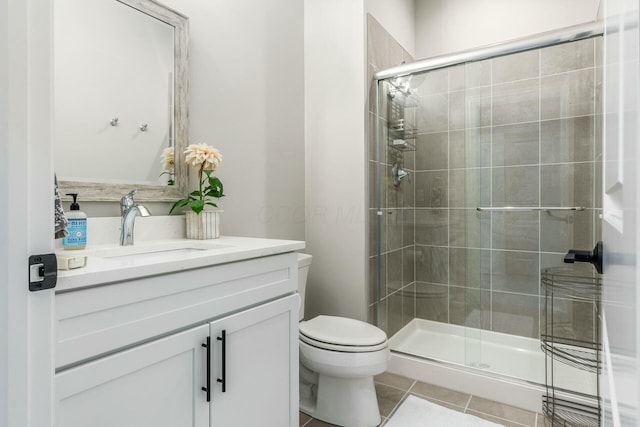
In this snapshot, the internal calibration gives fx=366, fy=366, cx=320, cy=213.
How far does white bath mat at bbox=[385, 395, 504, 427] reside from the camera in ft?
5.68

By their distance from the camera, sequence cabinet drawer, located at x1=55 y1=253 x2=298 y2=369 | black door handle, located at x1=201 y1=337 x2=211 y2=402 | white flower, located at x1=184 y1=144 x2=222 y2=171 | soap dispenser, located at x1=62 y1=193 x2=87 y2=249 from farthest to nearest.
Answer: white flower, located at x1=184 y1=144 x2=222 y2=171
soap dispenser, located at x1=62 y1=193 x2=87 y2=249
black door handle, located at x1=201 y1=337 x2=211 y2=402
cabinet drawer, located at x1=55 y1=253 x2=298 y2=369

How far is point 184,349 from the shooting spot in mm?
979

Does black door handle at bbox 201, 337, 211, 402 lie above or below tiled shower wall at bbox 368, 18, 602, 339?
below

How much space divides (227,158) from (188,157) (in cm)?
34

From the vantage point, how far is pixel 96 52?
1.35 m

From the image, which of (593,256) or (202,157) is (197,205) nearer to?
(202,157)

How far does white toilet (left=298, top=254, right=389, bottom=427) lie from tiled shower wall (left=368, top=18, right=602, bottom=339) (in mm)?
614

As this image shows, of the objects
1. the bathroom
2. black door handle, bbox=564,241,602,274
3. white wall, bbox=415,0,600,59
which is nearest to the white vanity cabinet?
the bathroom

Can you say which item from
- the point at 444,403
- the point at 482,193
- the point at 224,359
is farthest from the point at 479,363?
the point at 224,359

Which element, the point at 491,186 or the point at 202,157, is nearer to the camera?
the point at 202,157

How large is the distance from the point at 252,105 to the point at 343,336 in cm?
129

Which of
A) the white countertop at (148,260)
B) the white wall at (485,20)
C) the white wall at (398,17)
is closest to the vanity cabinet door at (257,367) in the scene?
the white countertop at (148,260)

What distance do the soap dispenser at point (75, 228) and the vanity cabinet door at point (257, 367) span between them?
56cm

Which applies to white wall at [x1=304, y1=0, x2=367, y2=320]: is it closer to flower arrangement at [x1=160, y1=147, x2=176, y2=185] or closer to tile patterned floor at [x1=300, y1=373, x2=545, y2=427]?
tile patterned floor at [x1=300, y1=373, x2=545, y2=427]
